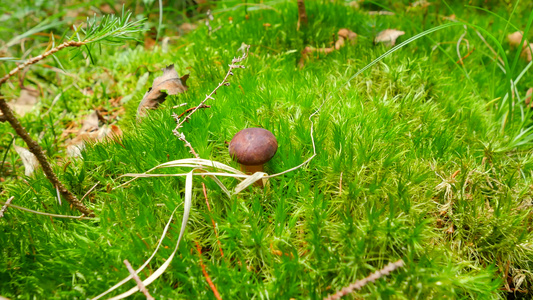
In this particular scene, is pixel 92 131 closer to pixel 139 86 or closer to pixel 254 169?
pixel 139 86

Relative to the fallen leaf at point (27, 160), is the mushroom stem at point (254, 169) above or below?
above

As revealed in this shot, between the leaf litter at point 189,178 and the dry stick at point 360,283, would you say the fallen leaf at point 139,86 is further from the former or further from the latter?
the dry stick at point 360,283

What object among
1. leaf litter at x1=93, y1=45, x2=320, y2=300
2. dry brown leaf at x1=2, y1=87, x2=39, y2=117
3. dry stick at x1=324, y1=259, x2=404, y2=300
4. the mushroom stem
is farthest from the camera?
dry brown leaf at x1=2, y1=87, x2=39, y2=117

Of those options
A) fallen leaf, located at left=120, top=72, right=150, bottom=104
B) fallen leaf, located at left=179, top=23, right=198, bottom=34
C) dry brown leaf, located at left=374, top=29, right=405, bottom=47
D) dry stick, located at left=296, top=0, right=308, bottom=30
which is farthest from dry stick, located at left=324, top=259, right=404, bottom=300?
fallen leaf, located at left=179, top=23, right=198, bottom=34

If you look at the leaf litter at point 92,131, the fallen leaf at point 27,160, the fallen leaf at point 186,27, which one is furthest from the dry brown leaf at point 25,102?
the fallen leaf at point 186,27

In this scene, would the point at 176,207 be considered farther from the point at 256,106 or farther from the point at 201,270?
the point at 256,106

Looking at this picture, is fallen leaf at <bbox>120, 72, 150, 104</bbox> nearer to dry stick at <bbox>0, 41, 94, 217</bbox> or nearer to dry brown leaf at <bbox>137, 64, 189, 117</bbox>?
dry brown leaf at <bbox>137, 64, 189, 117</bbox>

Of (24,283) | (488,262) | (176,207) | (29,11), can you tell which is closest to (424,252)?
(488,262)
